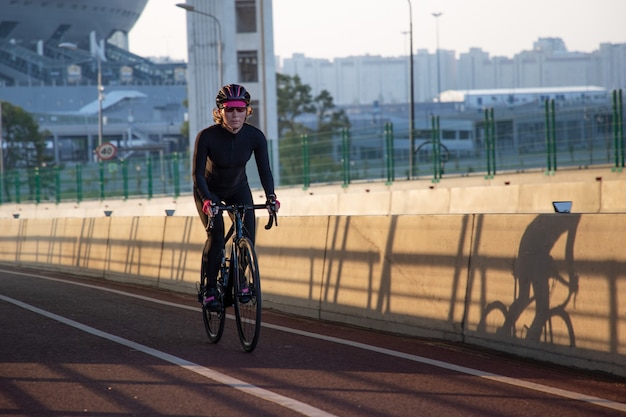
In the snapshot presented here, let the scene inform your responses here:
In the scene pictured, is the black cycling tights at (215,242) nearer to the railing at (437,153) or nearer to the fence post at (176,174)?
the railing at (437,153)

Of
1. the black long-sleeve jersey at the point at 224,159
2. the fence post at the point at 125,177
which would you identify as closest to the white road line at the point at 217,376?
the black long-sleeve jersey at the point at 224,159

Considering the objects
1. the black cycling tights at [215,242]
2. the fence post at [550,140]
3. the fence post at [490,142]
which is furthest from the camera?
the fence post at [490,142]

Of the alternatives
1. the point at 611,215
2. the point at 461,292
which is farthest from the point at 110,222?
the point at 611,215

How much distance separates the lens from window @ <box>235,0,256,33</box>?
242 ft

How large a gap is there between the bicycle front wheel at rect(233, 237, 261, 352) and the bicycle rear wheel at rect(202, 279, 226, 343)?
0.43m

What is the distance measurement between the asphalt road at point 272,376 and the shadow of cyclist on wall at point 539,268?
32cm

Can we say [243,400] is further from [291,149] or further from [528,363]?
[291,149]

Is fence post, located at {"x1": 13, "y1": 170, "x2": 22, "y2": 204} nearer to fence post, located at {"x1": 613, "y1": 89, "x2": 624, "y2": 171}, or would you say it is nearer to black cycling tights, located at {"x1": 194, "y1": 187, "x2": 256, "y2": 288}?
fence post, located at {"x1": 613, "y1": 89, "x2": 624, "y2": 171}

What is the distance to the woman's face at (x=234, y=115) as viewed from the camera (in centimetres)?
904

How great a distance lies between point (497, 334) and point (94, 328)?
151 inches

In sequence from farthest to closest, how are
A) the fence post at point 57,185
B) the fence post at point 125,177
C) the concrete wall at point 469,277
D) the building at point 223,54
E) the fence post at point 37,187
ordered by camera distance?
1. the building at point 223,54
2. the fence post at point 37,187
3. the fence post at point 57,185
4. the fence post at point 125,177
5. the concrete wall at point 469,277

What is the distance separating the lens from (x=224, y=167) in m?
9.27

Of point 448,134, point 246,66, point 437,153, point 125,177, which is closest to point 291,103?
point 246,66

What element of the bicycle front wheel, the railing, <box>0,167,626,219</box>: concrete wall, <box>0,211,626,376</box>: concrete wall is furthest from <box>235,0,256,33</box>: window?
the bicycle front wheel
